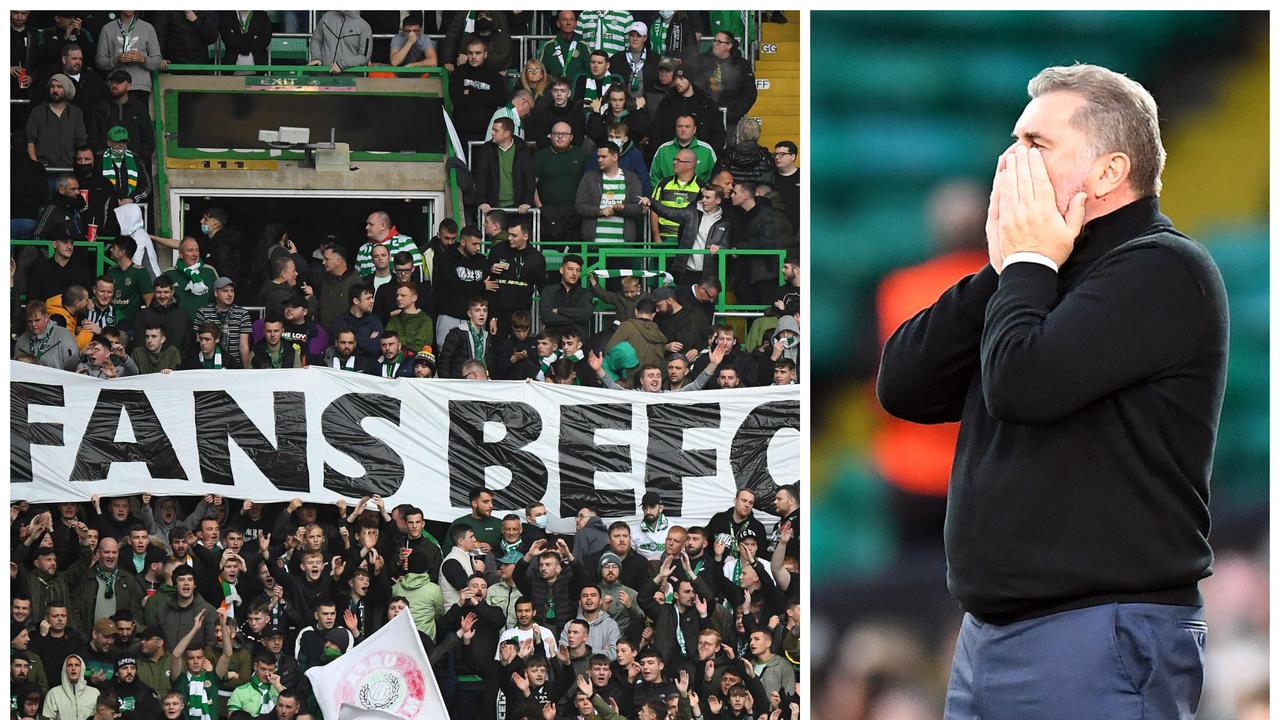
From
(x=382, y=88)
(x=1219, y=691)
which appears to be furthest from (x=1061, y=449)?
(x=382, y=88)

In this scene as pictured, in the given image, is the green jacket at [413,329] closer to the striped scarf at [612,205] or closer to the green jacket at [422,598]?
the striped scarf at [612,205]

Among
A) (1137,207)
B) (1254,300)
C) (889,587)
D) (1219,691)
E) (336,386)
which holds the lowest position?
(1219,691)

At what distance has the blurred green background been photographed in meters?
5.19

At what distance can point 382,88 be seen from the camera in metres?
6.58

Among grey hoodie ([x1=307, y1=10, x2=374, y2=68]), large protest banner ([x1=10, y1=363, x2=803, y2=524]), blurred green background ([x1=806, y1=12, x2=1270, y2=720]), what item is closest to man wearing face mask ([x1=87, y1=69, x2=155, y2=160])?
grey hoodie ([x1=307, y1=10, x2=374, y2=68])

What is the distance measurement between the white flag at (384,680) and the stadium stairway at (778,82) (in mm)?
2733

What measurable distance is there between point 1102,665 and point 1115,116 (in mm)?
520

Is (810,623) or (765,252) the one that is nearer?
(810,623)

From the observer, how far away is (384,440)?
624 centimetres

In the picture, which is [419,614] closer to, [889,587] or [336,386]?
[336,386]

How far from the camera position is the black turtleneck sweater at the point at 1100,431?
1270 millimetres

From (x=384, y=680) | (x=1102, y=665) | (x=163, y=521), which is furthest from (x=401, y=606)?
(x=1102, y=665)

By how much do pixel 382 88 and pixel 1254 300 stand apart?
3862 millimetres

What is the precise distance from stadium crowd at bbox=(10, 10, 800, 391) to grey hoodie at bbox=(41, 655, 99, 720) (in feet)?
4.59
